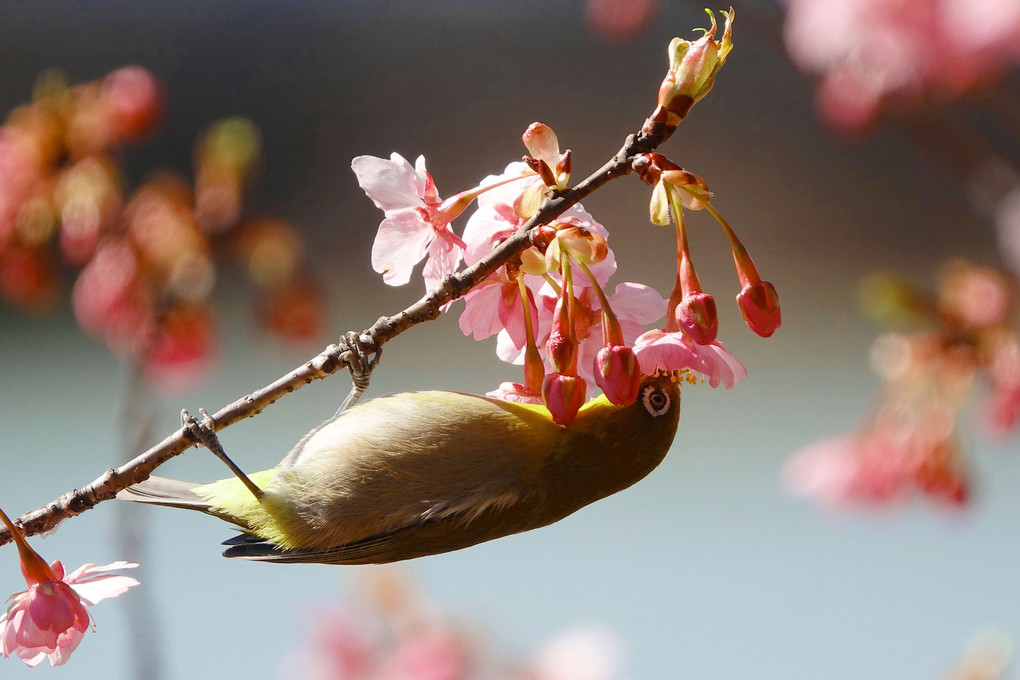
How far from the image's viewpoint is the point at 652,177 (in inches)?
20.9

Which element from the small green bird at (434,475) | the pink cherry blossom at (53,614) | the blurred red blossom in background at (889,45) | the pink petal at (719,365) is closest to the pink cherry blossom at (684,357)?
the pink petal at (719,365)

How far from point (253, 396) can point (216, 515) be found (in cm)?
27

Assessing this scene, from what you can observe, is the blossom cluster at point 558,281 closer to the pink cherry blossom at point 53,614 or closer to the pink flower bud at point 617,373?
the pink flower bud at point 617,373

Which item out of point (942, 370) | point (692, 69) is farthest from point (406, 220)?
point (942, 370)

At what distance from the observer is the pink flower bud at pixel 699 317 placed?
53 centimetres

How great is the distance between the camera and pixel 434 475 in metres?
0.77

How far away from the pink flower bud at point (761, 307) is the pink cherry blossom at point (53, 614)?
41 centimetres

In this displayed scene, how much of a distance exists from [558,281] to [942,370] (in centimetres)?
91

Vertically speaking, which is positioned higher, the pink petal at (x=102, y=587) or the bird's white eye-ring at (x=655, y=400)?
the bird's white eye-ring at (x=655, y=400)

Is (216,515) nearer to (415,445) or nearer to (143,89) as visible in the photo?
(415,445)

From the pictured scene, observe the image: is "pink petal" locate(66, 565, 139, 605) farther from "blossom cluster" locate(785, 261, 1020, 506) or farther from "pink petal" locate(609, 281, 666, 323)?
"blossom cluster" locate(785, 261, 1020, 506)

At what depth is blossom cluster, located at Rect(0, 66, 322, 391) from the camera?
154 centimetres

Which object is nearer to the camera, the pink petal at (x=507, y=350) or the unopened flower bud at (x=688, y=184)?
the unopened flower bud at (x=688, y=184)

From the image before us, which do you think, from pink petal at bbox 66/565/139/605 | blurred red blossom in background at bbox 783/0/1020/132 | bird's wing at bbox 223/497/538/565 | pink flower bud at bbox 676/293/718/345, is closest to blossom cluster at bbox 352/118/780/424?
pink flower bud at bbox 676/293/718/345
